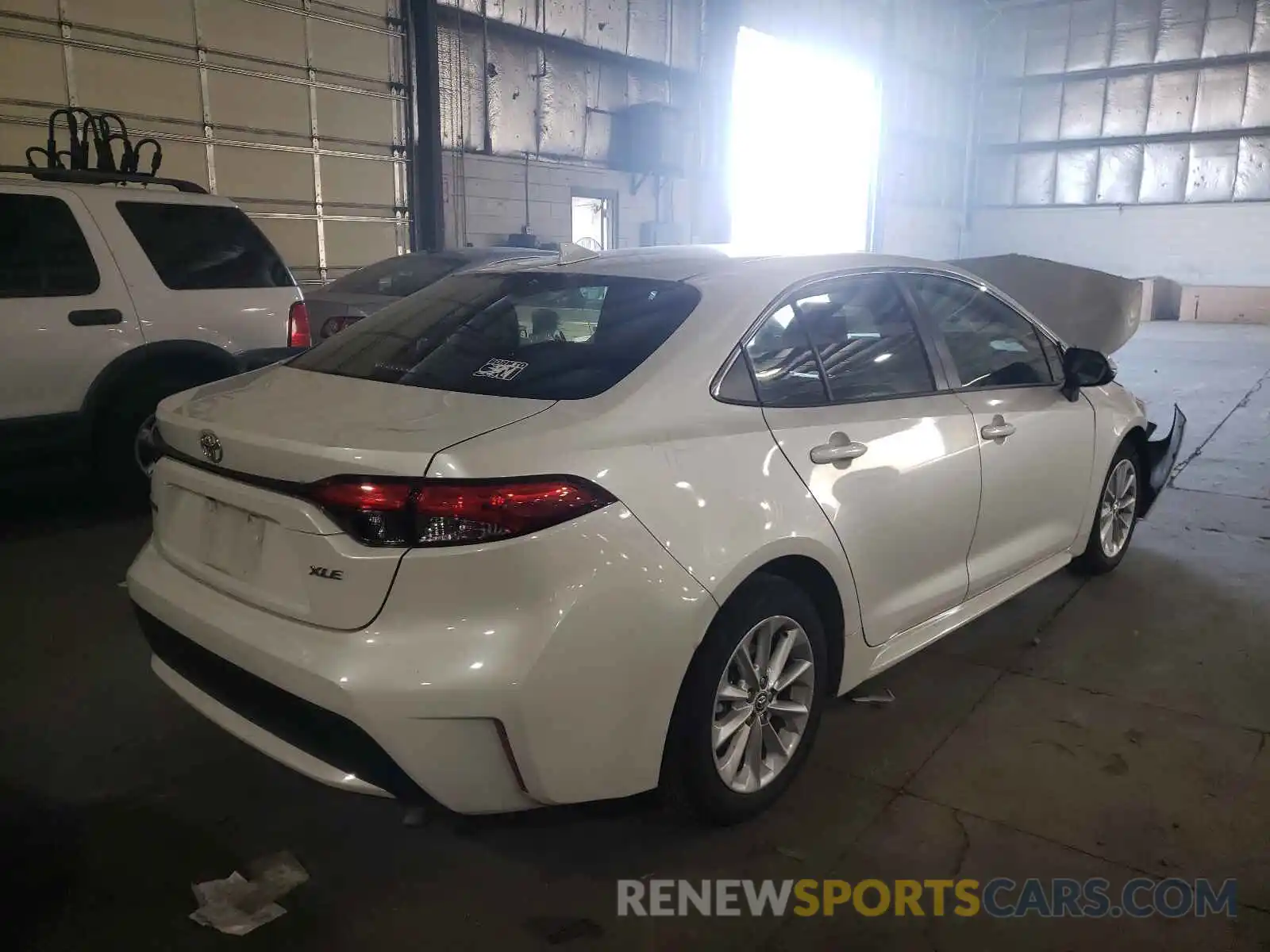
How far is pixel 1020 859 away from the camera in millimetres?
2350

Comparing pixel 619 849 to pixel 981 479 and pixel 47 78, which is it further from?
pixel 47 78

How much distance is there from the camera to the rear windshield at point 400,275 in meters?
7.52

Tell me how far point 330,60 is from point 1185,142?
17993 millimetres

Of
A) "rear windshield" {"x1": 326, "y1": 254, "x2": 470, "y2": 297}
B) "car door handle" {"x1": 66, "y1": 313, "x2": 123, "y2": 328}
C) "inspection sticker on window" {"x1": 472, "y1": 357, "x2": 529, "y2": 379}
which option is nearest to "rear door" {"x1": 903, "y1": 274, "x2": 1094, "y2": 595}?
"inspection sticker on window" {"x1": 472, "y1": 357, "x2": 529, "y2": 379}

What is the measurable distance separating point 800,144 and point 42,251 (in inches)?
604

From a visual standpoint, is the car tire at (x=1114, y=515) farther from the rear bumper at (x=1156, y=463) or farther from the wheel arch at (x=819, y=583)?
the wheel arch at (x=819, y=583)

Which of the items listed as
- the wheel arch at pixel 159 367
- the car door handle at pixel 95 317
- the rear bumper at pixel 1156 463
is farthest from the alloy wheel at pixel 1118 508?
the car door handle at pixel 95 317

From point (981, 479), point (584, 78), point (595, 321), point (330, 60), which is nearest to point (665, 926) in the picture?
point (595, 321)

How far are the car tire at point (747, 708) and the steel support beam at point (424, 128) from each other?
29.1ft

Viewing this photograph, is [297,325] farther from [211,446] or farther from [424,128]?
[424,128]

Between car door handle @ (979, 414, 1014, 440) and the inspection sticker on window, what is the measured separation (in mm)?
1590

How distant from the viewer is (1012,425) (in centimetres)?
323

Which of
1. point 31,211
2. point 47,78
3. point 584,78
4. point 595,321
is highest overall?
point 584,78
